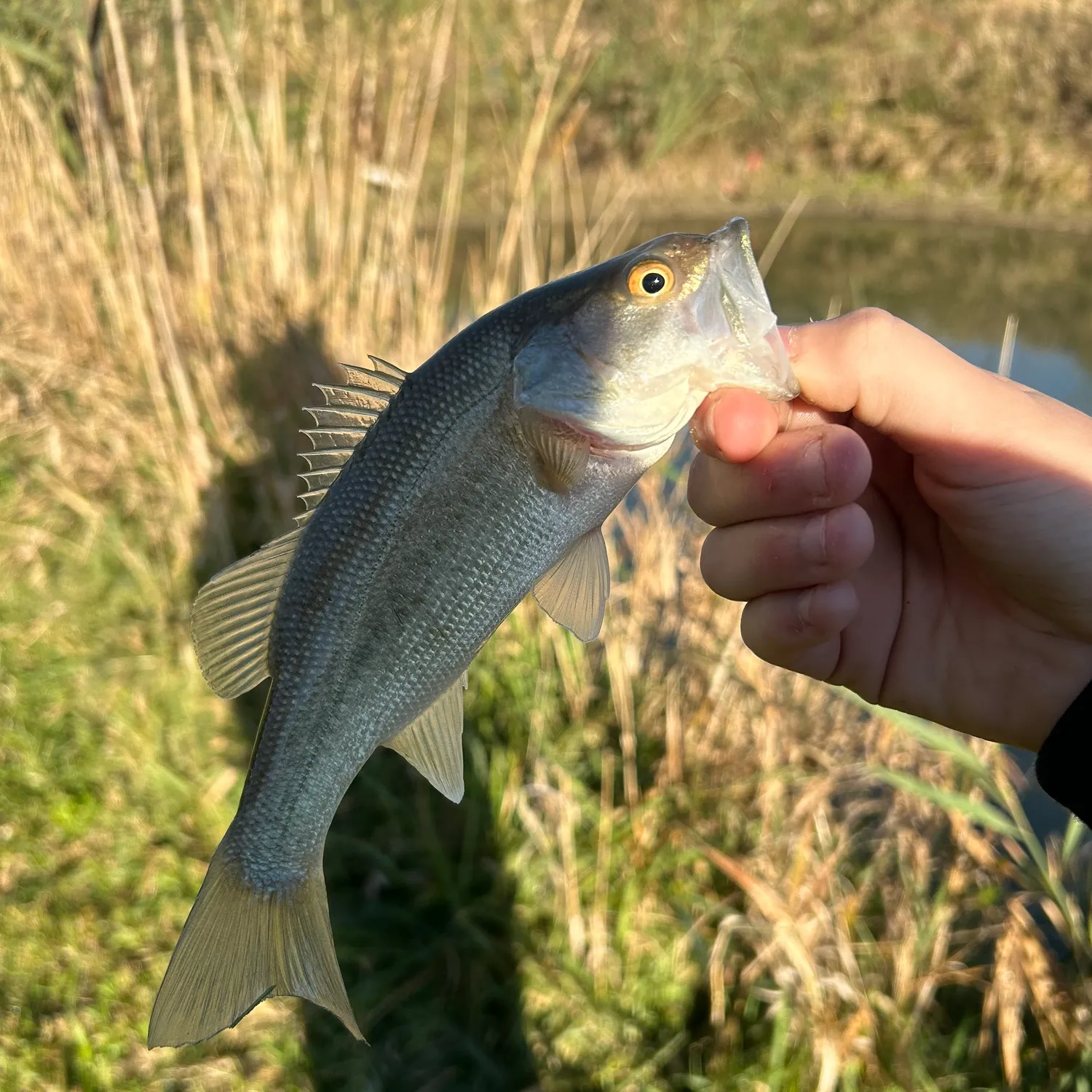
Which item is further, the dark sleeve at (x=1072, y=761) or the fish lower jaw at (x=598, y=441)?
the dark sleeve at (x=1072, y=761)

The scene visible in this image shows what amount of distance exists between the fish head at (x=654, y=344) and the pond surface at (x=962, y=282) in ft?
20.4

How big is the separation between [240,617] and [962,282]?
11546 mm

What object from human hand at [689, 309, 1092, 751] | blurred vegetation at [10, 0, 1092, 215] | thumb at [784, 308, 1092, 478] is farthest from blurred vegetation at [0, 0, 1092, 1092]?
blurred vegetation at [10, 0, 1092, 215]

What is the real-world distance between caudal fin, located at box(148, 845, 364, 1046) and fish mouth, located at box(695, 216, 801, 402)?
3.87 ft

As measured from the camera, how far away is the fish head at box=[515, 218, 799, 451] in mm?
1540

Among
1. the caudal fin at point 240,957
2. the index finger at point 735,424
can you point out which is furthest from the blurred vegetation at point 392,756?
the caudal fin at point 240,957

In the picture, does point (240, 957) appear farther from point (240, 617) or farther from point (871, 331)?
point (871, 331)

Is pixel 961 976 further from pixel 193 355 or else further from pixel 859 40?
pixel 859 40

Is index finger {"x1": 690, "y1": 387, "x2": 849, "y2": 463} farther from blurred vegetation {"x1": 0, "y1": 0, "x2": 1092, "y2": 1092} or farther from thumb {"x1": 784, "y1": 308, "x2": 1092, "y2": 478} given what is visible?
blurred vegetation {"x1": 0, "y1": 0, "x2": 1092, "y2": 1092}

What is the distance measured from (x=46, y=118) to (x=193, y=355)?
7.29 ft

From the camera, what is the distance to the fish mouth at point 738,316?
60.2 inches

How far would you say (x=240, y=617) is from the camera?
65.6 inches

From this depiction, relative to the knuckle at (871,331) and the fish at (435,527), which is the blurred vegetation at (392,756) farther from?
the fish at (435,527)

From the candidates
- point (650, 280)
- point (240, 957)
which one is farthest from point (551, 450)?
point (240, 957)
